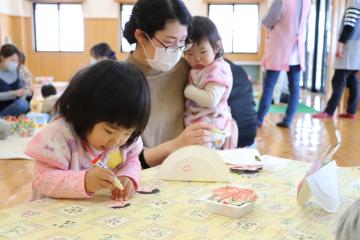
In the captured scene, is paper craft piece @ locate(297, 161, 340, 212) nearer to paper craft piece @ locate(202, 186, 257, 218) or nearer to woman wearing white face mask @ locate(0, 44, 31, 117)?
paper craft piece @ locate(202, 186, 257, 218)

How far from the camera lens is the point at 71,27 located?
10.3m

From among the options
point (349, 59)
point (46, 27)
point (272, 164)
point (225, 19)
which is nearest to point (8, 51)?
point (349, 59)

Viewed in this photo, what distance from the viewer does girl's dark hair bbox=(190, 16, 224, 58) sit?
62.7 inches

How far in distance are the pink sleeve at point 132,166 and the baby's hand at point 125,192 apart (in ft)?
0.09

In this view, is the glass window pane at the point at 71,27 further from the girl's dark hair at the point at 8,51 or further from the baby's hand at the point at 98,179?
the baby's hand at the point at 98,179

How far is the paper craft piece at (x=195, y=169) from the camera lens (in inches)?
44.4

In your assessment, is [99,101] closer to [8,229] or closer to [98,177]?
[98,177]

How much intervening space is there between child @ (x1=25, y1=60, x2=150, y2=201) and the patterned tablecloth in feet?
0.12

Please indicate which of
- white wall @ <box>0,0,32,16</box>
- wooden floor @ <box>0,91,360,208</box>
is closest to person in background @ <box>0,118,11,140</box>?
wooden floor @ <box>0,91,360,208</box>

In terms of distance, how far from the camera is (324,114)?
17.1 ft

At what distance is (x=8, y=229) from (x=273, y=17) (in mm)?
3875

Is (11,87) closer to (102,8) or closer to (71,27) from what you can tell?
(102,8)

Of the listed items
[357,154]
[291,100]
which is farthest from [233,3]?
[357,154]

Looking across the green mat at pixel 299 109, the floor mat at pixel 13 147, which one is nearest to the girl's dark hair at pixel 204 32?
the floor mat at pixel 13 147
